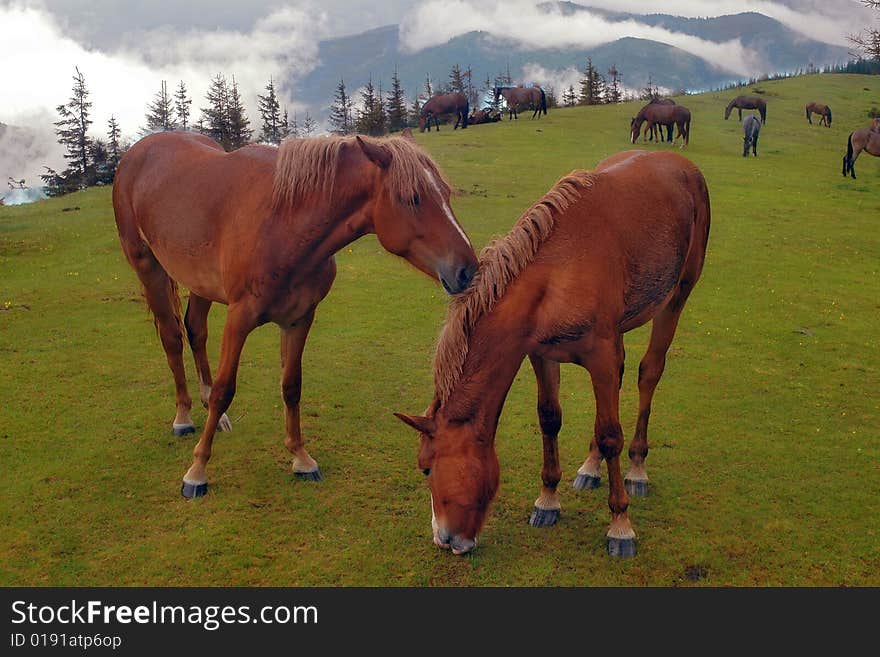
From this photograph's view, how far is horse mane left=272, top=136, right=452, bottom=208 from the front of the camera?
383 centimetres

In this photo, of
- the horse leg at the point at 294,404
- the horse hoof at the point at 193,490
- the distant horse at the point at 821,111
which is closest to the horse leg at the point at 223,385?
the horse hoof at the point at 193,490

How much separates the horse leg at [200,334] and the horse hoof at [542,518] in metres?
3.04

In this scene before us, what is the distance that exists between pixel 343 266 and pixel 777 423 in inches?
327

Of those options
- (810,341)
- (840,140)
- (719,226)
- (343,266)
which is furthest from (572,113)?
(810,341)

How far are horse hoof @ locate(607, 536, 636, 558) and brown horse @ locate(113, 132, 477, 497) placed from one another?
1.94m

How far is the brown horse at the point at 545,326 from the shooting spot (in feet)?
11.7

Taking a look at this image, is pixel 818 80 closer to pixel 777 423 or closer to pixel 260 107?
pixel 260 107

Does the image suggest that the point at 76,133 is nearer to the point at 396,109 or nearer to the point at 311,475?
the point at 396,109

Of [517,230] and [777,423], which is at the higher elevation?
[517,230]

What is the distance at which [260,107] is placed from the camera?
1900 inches

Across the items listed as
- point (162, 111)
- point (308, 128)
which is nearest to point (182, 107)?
point (162, 111)

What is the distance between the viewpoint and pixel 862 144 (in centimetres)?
2225

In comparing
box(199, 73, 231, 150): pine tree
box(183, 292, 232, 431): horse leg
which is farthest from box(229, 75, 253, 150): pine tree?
box(183, 292, 232, 431): horse leg

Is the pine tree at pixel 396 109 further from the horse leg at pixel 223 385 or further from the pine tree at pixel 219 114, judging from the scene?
the horse leg at pixel 223 385
